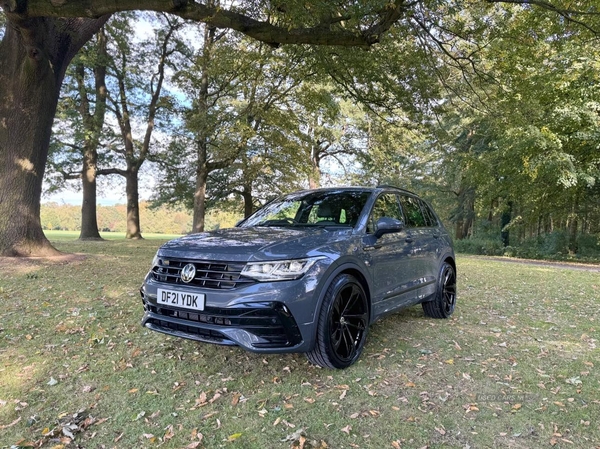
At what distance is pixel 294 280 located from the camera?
117 inches

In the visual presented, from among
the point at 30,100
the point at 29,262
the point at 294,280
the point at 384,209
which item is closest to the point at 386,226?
the point at 384,209

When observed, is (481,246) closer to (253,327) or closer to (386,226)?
(386,226)

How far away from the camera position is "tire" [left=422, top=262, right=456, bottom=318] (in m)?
5.18

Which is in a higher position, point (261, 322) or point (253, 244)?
point (253, 244)

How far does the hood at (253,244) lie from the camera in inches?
120

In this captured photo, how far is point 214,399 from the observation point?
114 inches

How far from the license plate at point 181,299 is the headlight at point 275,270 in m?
0.43

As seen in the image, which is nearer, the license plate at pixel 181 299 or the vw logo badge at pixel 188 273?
the license plate at pixel 181 299

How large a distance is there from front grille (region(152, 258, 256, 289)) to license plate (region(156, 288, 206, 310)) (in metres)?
0.09

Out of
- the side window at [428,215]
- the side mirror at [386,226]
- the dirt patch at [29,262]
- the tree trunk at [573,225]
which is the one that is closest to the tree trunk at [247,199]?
the dirt patch at [29,262]

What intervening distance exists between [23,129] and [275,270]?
8.40m

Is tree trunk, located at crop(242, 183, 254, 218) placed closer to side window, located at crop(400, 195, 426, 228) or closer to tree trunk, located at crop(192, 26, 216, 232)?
tree trunk, located at crop(192, 26, 216, 232)

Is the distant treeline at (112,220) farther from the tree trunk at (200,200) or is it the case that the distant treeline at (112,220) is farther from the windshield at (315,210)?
the windshield at (315,210)

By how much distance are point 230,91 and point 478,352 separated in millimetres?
15691
